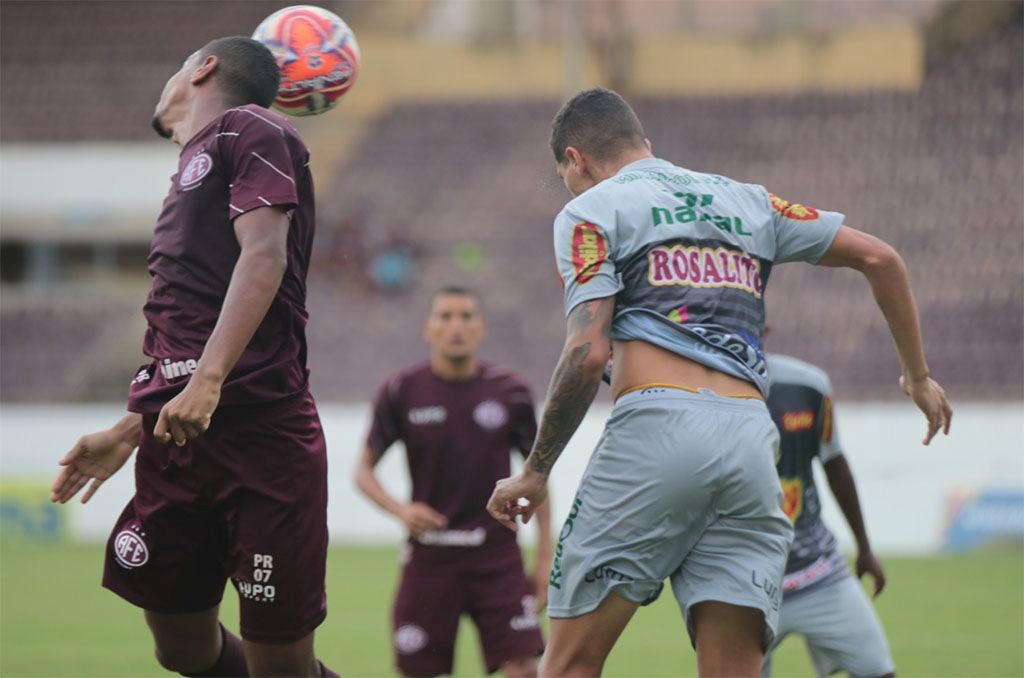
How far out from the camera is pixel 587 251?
419 centimetres

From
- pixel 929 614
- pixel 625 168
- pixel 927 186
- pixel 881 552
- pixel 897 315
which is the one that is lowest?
pixel 881 552

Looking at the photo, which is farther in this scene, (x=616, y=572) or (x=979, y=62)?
(x=979, y=62)

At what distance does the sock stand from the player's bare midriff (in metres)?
1.62

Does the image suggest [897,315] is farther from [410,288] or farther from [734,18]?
[734,18]

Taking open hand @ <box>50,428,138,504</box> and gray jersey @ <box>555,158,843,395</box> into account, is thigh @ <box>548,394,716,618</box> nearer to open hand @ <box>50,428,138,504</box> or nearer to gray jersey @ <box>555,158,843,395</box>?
gray jersey @ <box>555,158,843,395</box>

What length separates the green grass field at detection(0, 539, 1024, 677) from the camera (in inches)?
348

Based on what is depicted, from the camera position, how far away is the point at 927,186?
82.8ft

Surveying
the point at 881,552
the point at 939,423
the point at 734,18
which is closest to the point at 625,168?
the point at 939,423

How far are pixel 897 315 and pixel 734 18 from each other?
1045 inches

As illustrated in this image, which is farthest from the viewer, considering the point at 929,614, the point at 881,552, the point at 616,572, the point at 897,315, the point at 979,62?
the point at 979,62

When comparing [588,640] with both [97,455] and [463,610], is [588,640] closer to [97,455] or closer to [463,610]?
[97,455]

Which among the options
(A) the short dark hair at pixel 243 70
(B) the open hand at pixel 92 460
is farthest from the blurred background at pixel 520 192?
(A) the short dark hair at pixel 243 70

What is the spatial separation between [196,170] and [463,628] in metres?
7.84

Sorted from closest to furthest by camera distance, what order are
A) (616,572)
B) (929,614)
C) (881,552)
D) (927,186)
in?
(616,572) < (929,614) < (881,552) < (927,186)
